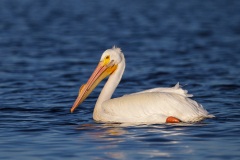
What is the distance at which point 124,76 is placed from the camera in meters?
14.1

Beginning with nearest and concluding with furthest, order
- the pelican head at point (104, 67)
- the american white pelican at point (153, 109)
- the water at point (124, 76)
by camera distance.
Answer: the water at point (124, 76), the american white pelican at point (153, 109), the pelican head at point (104, 67)

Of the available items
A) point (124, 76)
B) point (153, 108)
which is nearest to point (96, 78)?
point (153, 108)

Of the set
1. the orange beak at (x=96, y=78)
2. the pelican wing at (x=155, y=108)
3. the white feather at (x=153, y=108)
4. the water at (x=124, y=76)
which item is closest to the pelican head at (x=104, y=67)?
the orange beak at (x=96, y=78)

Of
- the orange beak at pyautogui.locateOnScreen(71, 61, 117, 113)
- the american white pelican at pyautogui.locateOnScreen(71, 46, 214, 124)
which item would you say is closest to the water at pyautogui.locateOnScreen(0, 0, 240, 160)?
the american white pelican at pyautogui.locateOnScreen(71, 46, 214, 124)

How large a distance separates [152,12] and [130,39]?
967 cm

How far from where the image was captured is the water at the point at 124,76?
26.6ft

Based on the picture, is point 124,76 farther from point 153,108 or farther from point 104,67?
point 153,108

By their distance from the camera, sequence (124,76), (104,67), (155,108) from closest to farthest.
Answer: (155,108)
(104,67)
(124,76)

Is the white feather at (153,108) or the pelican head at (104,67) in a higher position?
the pelican head at (104,67)

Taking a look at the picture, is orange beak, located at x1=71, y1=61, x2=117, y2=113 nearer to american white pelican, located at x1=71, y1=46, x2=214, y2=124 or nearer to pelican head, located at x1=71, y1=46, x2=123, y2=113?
pelican head, located at x1=71, y1=46, x2=123, y2=113

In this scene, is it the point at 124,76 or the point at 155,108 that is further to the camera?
the point at 124,76

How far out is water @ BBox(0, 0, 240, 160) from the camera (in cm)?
809

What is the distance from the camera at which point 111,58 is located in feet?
32.5

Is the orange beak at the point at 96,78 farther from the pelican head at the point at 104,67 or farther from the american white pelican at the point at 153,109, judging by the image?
the american white pelican at the point at 153,109
